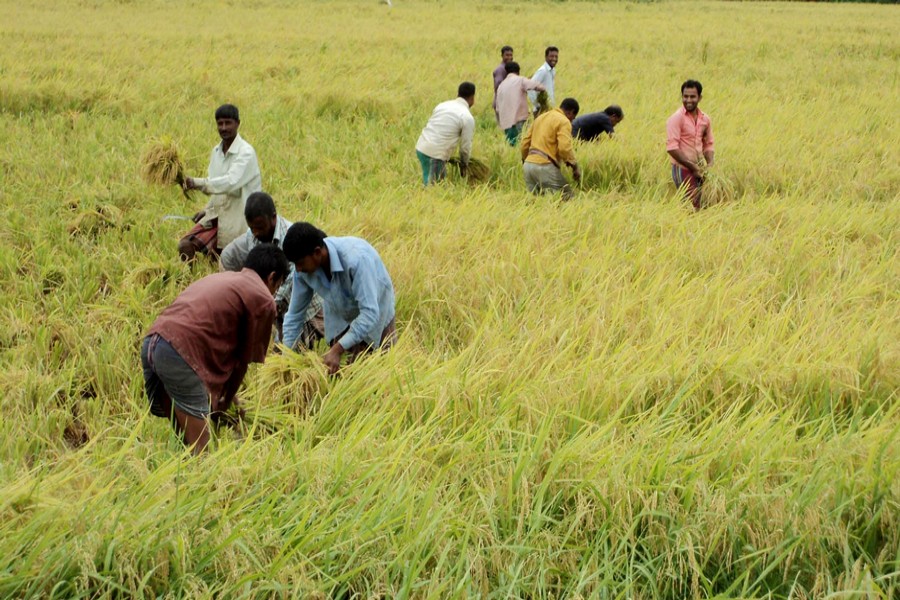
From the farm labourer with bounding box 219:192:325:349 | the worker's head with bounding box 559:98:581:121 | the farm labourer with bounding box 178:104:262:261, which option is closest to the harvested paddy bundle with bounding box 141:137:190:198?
the farm labourer with bounding box 178:104:262:261

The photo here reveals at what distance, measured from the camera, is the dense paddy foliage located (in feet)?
7.78

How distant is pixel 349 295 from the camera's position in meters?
3.84

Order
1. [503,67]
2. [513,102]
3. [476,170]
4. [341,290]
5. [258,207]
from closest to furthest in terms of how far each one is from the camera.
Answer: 1. [341,290]
2. [258,207]
3. [476,170]
4. [513,102]
5. [503,67]

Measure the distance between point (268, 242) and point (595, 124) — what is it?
180 inches

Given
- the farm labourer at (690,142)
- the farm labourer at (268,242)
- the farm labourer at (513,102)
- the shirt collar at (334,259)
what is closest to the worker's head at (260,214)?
the farm labourer at (268,242)

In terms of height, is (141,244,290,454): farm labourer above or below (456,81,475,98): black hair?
below

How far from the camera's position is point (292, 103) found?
9.98 meters

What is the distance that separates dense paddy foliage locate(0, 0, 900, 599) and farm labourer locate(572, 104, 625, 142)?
0.20 m

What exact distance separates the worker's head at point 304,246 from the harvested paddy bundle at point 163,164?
2.48m

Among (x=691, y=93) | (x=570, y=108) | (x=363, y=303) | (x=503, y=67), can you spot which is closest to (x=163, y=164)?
(x=363, y=303)

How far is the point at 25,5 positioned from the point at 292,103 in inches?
560

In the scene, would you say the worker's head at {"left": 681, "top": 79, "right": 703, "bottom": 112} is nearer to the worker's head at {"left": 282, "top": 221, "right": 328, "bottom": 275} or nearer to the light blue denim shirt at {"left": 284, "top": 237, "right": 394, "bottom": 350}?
the light blue denim shirt at {"left": 284, "top": 237, "right": 394, "bottom": 350}

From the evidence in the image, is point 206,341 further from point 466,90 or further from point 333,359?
point 466,90

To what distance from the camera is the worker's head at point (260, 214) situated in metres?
4.13
